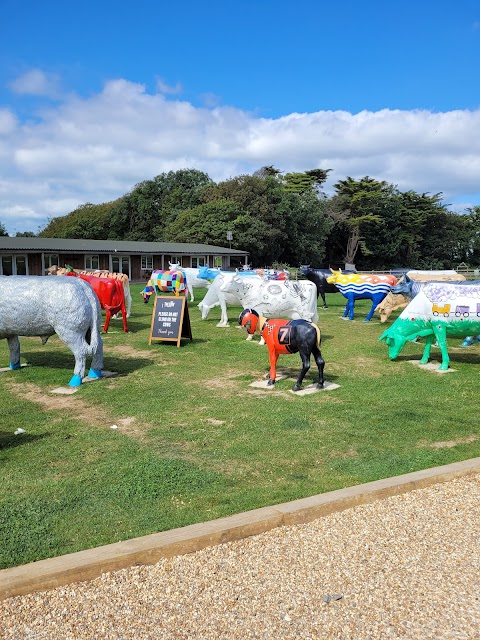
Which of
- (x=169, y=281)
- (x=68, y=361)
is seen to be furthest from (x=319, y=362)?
(x=169, y=281)

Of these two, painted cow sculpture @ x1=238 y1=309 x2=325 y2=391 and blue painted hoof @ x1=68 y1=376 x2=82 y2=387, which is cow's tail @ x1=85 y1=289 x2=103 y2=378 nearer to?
blue painted hoof @ x1=68 y1=376 x2=82 y2=387

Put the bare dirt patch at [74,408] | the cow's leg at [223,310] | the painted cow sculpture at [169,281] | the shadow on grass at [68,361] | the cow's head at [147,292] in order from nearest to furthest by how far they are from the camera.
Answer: the bare dirt patch at [74,408] < the shadow on grass at [68,361] < the cow's leg at [223,310] < the painted cow sculpture at [169,281] < the cow's head at [147,292]

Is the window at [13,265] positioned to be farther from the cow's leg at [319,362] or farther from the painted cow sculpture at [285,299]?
the cow's leg at [319,362]

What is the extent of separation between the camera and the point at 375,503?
16.3 ft

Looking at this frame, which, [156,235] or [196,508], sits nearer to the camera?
[196,508]

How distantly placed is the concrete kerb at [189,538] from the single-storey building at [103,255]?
27.6 meters

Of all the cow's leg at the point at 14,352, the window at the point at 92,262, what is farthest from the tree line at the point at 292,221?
the cow's leg at the point at 14,352

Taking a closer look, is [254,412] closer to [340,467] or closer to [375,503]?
[340,467]

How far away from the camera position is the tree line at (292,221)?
158 feet

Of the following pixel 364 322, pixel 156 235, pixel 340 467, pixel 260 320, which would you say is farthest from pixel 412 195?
pixel 340 467

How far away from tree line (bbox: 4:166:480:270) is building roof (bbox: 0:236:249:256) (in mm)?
3113

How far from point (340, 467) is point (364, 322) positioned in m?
13.1

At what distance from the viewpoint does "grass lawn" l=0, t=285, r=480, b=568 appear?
15.7ft

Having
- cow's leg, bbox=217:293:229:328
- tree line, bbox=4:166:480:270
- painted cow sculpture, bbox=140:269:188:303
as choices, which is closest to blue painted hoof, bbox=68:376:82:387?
cow's leg, bbox=217:293:229:328
